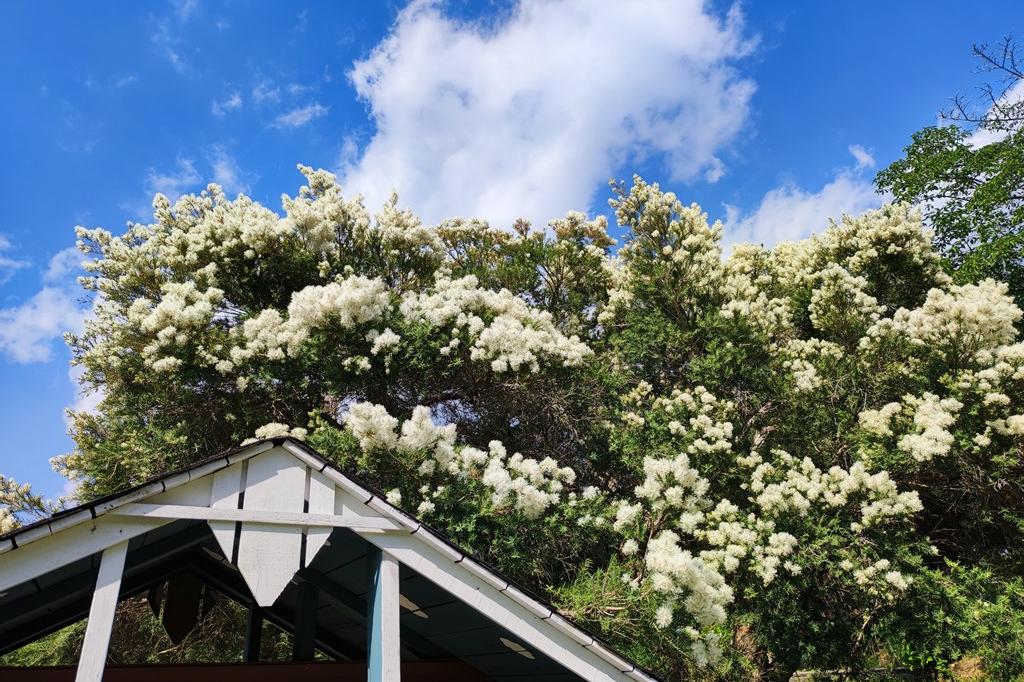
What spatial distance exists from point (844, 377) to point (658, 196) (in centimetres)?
483

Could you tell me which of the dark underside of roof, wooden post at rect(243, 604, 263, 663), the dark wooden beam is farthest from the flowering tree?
the dark wooden beam

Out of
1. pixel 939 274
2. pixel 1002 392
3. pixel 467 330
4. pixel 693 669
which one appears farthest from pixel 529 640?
pixel 939 274

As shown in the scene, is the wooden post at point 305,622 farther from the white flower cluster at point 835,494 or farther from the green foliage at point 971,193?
the green foliage at point 971,193

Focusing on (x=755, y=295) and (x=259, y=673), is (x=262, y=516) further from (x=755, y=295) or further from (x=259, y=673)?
(x=755, y=295)

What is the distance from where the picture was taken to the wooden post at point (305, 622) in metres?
4.87

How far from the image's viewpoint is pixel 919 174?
18922mm

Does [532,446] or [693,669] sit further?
[532,446]

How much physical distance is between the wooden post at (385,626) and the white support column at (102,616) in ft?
3.79

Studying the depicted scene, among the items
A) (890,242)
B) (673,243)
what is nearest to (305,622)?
(673,243)

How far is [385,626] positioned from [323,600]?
224 centimetres

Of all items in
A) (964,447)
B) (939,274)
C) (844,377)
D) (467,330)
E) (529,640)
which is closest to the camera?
(529,640)

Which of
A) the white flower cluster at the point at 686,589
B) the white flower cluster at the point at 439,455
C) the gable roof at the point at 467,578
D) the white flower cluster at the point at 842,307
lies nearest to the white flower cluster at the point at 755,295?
the white flower cluster at the point at 842,307

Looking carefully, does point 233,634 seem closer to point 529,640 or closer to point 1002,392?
point 529,640

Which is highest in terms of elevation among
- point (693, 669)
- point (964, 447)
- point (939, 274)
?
point (939, 274)
